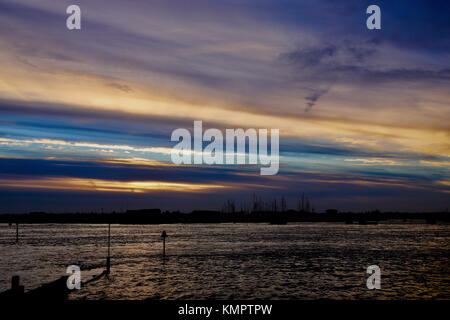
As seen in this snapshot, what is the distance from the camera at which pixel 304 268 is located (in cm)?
5253

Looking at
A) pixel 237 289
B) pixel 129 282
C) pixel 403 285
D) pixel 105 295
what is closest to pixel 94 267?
pixel 129 282

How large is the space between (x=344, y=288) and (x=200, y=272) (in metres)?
17.8

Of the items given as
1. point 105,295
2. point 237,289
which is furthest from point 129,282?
point 237,289

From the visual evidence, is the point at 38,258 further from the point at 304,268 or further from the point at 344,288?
the point at 344,288

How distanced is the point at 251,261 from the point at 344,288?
24567 mm

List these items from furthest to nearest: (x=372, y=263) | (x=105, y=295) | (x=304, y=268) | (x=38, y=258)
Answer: (x=38, y=258) → (x=372, y=263) → (x=304, y=268) → (x=105, y=295)
